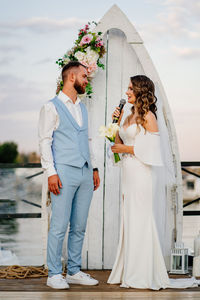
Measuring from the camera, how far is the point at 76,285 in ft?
13.3

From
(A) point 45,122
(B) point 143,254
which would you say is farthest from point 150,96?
(B) point 143,254

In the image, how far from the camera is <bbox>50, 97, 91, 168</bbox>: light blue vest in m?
3.83

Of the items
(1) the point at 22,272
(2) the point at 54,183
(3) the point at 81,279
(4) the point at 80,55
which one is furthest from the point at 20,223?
(2) the point at 54,183

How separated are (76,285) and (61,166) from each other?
3.04 feet

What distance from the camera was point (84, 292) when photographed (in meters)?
3.82

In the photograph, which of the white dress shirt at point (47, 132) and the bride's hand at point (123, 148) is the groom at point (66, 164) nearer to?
the white dress shirt at point (47, 132)

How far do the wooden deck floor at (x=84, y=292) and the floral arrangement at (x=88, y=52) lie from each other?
1.68m

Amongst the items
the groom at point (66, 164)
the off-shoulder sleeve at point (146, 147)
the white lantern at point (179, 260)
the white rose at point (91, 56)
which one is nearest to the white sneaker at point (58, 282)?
the groom at point (66, 164)

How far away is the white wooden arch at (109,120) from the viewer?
4.83 meters

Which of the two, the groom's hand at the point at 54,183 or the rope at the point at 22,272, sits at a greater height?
the groom's hand at the point at 54,183

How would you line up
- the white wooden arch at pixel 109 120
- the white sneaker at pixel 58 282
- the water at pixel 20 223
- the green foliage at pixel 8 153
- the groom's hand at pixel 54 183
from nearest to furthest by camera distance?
the groom's hand at pixel 54 183 < the white sneaker at pixel 58 282 < the white wooden arch at pixel 109 120 < the water at pixel 20 223 < the green foliage at pixel 8 153

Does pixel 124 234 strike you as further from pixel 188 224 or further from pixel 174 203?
pixel 188 224

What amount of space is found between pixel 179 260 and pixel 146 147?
127cm

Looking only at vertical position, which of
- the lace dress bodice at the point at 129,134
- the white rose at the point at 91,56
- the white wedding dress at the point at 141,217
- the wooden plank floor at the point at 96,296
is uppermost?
the white rose at the point at 91,56
